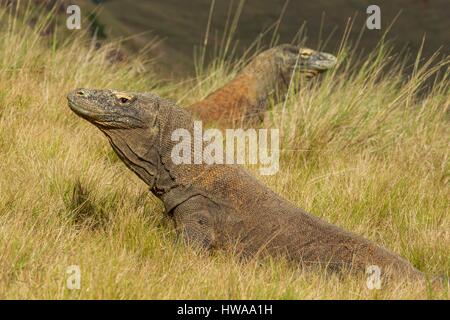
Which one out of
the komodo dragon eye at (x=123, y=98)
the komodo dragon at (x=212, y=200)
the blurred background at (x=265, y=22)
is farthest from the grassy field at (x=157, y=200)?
the blurred background at (x=265, y=22)

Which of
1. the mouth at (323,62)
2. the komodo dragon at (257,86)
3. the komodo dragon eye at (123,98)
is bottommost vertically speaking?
the komodo dragon at (257,86)

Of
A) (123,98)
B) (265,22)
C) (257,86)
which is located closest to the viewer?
(123,98)

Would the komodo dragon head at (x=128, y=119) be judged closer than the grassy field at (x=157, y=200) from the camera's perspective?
No

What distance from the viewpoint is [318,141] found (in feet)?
27.7

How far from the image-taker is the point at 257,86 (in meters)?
9.76

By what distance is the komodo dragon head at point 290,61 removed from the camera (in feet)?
32.9

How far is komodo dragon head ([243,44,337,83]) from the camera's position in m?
10.0

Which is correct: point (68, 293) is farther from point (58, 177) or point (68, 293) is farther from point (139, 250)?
point (58, 177)

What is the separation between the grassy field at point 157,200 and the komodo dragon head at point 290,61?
248mm

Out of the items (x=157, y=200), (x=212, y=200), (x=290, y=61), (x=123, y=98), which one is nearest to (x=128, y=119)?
(x=123, y=98)

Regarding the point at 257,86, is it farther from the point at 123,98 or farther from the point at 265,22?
the point at 265,22

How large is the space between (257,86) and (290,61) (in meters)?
0.64

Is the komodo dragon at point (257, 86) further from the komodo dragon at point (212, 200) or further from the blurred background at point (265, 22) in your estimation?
the blurred background at point (265, 22)
